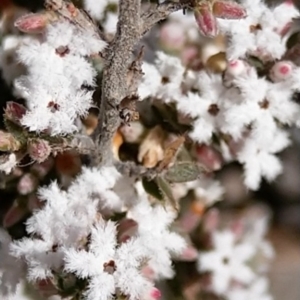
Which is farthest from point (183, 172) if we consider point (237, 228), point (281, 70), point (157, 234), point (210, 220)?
point (237, 228)

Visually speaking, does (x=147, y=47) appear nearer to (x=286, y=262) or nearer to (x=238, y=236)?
(x=238, y=236)

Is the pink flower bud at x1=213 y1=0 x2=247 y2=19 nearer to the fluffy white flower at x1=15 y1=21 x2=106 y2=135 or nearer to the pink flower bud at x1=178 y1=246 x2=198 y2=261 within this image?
the fluffy white flower at x1=15 y1=21 x2=106 y2=135

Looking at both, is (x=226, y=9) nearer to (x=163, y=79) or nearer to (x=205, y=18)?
(x=205, y=18)

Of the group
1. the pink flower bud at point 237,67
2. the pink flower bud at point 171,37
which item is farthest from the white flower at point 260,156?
the pink flower bud at point 171,37

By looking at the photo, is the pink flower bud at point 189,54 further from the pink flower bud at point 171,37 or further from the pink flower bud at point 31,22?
the pink flower bud at point 31,22

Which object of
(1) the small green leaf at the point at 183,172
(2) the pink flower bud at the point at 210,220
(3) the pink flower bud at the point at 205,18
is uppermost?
(3) the pink flower bud at the point at 205,18
